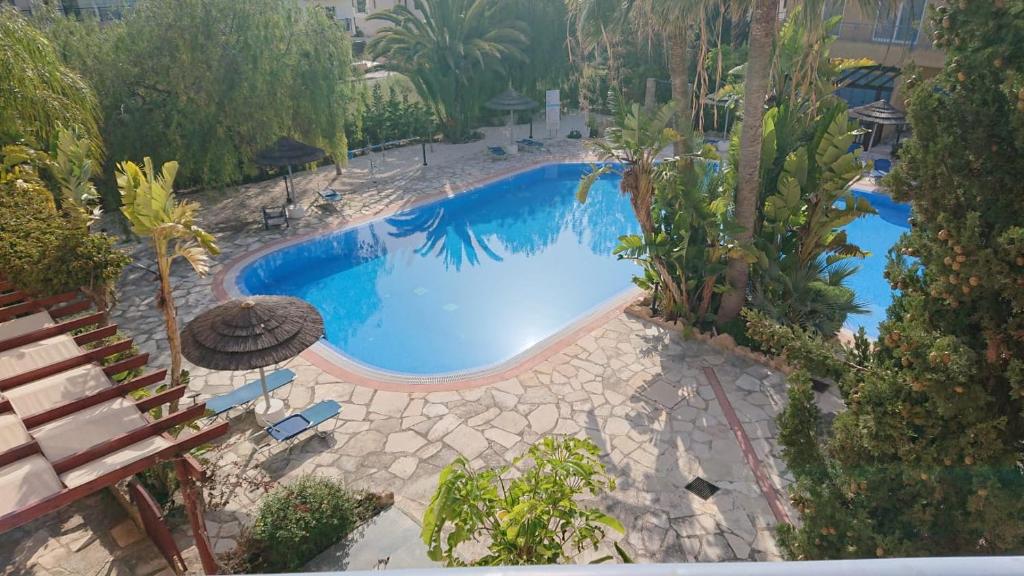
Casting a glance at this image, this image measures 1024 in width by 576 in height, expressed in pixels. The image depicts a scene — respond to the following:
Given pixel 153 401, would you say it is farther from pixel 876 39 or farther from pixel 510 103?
pixel 876 39

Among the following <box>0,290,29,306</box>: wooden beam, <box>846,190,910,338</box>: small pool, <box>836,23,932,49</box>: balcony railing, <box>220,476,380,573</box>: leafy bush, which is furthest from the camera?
<box>836,23,932,49</box>: balcony railing

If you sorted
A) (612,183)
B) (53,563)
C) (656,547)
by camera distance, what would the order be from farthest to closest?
(612,183) < (656,547) < (53,563)

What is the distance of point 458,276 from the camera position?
62.8 ft

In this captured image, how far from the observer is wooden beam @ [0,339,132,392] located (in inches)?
260

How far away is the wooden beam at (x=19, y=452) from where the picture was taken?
546cm

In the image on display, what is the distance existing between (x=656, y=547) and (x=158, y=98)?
750 inches

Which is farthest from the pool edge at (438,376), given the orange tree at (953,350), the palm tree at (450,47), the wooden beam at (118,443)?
the palm tree at (450,47)

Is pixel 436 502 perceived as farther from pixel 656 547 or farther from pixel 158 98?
pixel 158 98

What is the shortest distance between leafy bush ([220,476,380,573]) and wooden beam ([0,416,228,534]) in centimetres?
215

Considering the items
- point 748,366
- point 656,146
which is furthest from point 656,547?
point 656,146

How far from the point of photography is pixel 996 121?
5004mm

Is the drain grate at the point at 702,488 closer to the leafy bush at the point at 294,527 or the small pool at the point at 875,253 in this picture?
the leafy bush at the point at 294,527

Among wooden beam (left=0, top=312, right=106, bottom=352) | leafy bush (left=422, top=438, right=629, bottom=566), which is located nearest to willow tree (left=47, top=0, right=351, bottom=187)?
wooden beam (left=0, top=312, right=106, bottom=352)

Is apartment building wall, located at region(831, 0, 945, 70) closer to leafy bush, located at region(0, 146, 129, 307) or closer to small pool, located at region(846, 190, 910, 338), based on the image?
small pool, located at region(846, 190, 910, 338)
